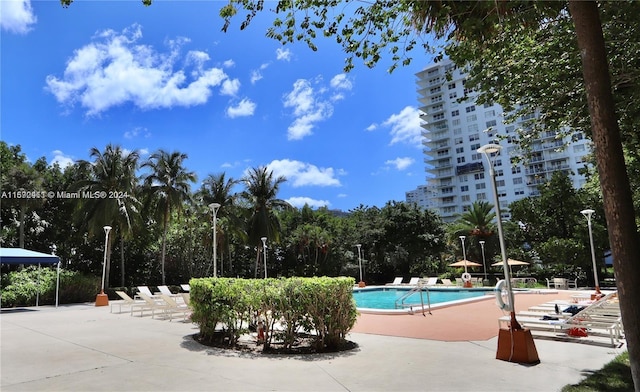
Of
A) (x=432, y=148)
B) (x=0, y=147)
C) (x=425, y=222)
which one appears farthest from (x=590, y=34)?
(x=432, y=148)

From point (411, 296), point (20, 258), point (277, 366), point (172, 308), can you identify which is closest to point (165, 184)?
point (20, 258)

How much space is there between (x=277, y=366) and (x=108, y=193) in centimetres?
2392

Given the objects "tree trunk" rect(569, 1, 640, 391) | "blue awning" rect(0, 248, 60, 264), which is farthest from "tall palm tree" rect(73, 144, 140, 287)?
"tree trunk" rect(569, 1, 640, 391)

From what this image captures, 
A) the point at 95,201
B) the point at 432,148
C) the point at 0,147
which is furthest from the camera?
the point at 432,148

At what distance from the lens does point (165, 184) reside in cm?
3041

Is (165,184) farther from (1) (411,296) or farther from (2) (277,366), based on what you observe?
(2) (277,366)

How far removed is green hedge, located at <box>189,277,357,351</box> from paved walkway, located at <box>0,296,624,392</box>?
0.58 metres

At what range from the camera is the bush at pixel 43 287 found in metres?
20.7

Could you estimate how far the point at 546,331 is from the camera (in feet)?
31.9

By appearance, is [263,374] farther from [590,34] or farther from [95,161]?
[95,161]

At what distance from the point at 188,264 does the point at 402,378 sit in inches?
1277

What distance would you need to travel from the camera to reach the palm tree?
30.1 meters

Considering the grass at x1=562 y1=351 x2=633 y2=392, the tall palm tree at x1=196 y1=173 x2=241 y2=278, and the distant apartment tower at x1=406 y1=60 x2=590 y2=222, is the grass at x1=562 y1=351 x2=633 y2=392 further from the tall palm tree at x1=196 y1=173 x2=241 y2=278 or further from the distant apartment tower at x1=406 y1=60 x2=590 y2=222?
the distant apartment tower at x1=406 y1=60 x2=590 y2=222

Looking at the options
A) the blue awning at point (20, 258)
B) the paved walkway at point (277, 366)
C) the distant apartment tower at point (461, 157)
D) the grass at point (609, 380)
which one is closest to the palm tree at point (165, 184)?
the blue awning at point (20, 258)
